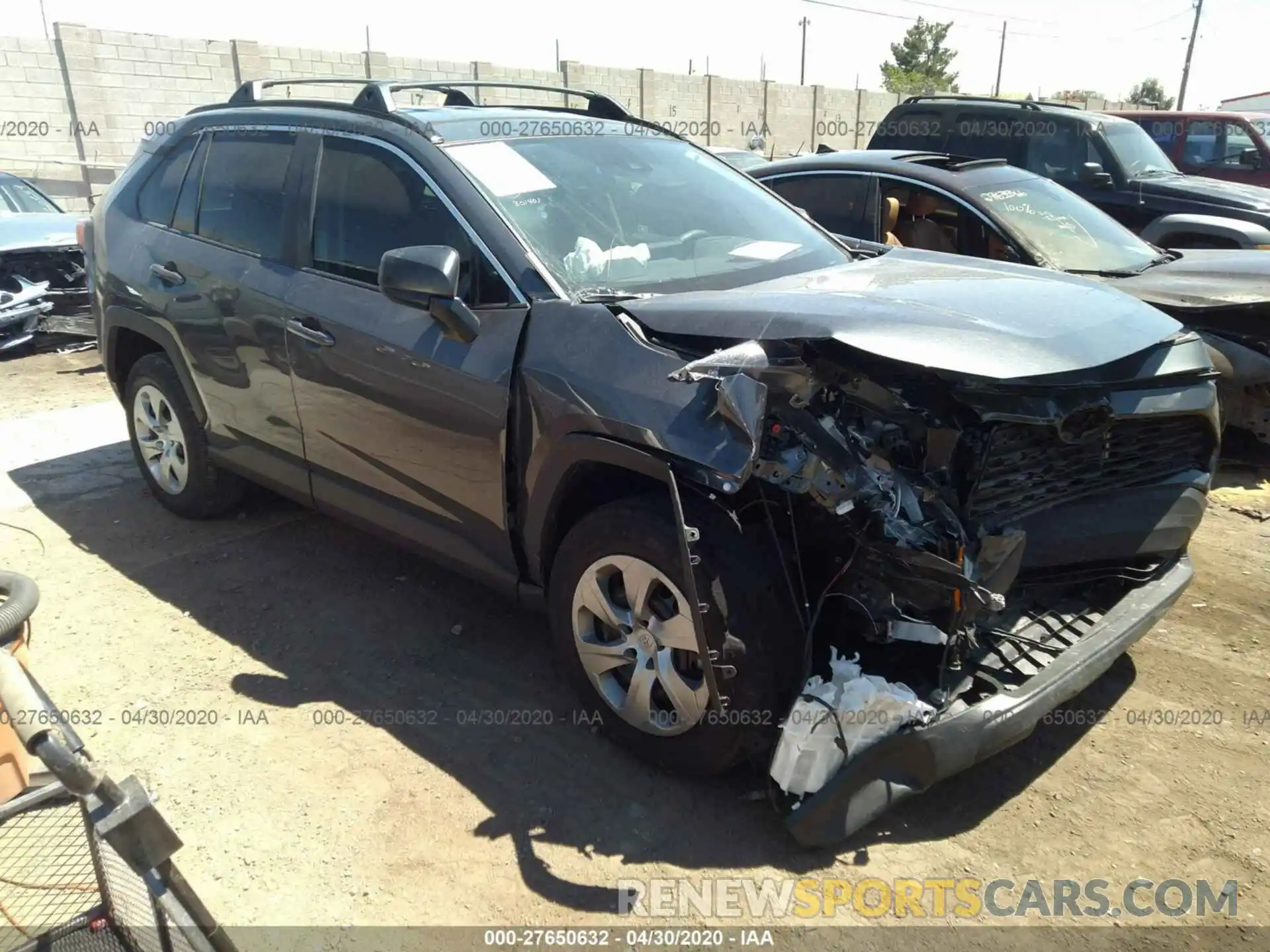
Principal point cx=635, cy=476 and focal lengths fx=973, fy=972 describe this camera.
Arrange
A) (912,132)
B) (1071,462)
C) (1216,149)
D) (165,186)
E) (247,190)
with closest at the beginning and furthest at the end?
(1071,462)
(247,190)
(165,186)
(912,132)
(1216,149)

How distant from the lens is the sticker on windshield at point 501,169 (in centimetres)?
347

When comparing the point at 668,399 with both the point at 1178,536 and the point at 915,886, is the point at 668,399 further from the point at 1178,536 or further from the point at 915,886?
the point at 1178,536

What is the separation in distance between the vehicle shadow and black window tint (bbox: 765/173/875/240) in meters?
3.50

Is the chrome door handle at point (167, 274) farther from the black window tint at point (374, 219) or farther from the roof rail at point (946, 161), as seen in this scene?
the roof rail at point (946, 161)

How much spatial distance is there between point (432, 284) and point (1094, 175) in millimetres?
7490

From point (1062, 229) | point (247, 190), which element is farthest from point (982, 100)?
point (247, 190)

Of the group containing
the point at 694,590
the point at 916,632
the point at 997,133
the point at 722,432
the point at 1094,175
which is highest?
the point at 997,133

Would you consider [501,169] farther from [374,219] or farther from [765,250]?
[765,250]

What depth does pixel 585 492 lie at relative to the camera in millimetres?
3176

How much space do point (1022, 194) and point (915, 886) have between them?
4846mm

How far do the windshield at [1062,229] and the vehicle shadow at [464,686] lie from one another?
304 cm

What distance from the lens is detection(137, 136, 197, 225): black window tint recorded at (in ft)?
15.8

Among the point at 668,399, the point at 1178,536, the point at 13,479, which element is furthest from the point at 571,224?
the point at 13,479

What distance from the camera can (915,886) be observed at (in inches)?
106
